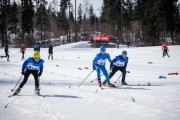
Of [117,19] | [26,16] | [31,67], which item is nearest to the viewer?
[31,67]

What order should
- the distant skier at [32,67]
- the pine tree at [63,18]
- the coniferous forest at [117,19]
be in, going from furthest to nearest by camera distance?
1. the pine tree at [63,18]
2. the coniferous forest at [117,19]
3. the distant skier at [32,67]

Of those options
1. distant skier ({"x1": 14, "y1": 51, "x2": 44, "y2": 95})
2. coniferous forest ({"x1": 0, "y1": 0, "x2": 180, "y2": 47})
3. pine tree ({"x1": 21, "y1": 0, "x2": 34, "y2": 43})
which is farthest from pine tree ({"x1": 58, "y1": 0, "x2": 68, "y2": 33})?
distant skier ({"x1": 14, "y1": 51, "x2": 44, "y2": 95})

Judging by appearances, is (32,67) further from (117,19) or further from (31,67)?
(117,19)

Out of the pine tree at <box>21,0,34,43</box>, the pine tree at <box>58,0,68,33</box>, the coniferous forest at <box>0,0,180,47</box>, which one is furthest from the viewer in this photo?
the pine tree at <box>58,0,68,33</box>

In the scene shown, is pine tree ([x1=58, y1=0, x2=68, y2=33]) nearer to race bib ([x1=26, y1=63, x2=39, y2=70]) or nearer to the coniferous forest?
the coniferous forest

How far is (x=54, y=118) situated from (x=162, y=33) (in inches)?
2081

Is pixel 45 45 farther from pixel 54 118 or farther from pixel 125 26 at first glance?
pixel 54 118

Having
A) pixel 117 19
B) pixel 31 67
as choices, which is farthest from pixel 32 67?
pixel 117 19

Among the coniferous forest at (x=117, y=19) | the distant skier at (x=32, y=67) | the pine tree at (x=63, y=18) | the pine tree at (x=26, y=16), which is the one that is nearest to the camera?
the distant skier at (x=32, y=67)

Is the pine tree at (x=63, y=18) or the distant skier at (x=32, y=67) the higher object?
the pine tree at (x=63, y=18)

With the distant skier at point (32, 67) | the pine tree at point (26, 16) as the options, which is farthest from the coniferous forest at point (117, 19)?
the distant skier at point (32, 67)

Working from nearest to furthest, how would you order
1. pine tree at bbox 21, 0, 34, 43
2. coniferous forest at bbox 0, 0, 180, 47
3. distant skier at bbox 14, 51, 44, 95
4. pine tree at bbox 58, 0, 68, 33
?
distant skier at bbox 14, 51, 44, 95, coniferous forest at bbox 0, 0, 180, 47, pine tree at bbox 21, 0, 34, 43, pine tree at bbox 58, 0, 68, 33

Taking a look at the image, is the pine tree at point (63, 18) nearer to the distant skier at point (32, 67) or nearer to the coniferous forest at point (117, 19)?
the coniferous forest at point (117, 19)

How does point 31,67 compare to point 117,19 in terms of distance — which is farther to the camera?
point 117,19
